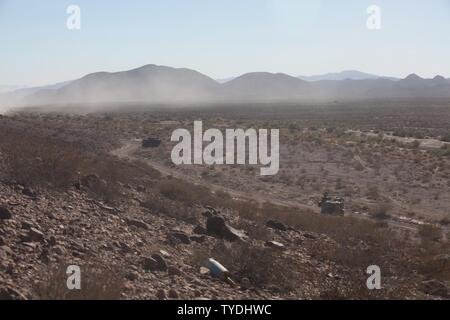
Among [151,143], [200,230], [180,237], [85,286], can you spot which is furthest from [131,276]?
[151,143]

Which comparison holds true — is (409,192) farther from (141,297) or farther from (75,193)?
(141,297)

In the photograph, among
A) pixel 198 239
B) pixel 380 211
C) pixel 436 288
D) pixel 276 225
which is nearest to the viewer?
pixel 436 288

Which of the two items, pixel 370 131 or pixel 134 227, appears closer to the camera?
pixel 134 227

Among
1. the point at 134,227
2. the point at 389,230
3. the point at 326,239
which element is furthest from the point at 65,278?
the point at 389,230

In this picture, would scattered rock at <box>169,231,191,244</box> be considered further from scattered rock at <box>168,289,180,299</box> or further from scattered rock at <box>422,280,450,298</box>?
scattered rock at <box>422,280,450,298</box>

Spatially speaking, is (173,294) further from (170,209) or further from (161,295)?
(170,209)
